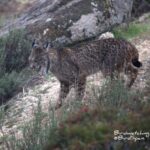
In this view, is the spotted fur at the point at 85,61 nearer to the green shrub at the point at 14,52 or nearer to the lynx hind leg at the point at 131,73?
the lynx hind leg at the point at 131,73

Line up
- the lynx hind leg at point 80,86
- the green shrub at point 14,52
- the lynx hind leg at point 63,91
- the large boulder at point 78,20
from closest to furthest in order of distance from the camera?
the lynx hind leg at point 80,86 → the lynx hind leg at point 63,91 → the green shrub at point 14,52 → the large boulder at point 78,20

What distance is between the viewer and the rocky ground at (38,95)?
27.5 feet

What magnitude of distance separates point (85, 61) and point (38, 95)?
1.22 meters

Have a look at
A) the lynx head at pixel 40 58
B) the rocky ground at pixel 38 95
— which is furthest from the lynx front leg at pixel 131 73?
the lynx head at pixel 40 58

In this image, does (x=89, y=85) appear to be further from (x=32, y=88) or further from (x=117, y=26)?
(x=117, y=26)

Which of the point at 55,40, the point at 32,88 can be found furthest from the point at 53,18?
the point at 32,88

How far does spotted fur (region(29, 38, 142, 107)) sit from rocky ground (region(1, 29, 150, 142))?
0.23 metres

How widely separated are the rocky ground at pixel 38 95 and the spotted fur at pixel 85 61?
0.76 feet

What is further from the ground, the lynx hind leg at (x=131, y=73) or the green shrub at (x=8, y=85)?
the lynx hind leg at (x=131, y=73)

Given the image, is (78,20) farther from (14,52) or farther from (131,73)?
(131,73)

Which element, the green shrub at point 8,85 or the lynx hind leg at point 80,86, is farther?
the green shrub at point 8,85

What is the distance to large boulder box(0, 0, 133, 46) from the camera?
11.2 m

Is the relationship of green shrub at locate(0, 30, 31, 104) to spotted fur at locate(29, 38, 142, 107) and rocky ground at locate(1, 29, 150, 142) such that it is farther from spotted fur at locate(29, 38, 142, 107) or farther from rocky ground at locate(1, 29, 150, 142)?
spotted fur at locate(29, 38, 142, 107)

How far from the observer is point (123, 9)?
11.7 meters
